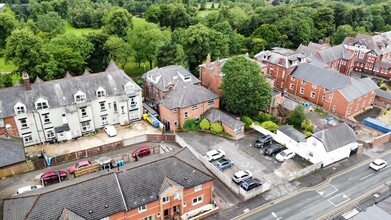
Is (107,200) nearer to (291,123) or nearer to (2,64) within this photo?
(291,123)

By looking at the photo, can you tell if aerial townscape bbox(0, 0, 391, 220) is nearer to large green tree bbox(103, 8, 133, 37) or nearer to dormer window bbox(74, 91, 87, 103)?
dormer window bbox(74, 91, 87, 103)

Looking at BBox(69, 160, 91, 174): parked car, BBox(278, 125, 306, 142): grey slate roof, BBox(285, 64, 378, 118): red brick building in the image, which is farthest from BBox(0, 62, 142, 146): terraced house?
BBox(285, 64, 378, 118): red brick building

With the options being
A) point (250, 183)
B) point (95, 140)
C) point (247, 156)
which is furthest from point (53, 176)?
point (247, 156)

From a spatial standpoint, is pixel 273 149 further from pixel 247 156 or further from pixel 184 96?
pixel 184 96

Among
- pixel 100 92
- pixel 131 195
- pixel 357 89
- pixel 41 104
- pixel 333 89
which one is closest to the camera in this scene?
pixel 131 195

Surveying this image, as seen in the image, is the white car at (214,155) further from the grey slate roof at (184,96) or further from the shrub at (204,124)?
the grey slate roof at (184,96)

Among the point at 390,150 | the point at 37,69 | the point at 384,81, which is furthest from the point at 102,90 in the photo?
the point at 384,81
